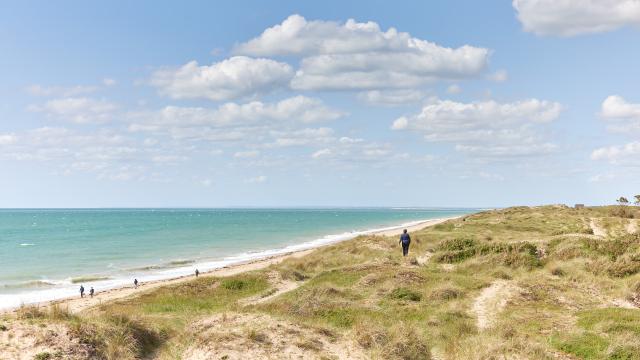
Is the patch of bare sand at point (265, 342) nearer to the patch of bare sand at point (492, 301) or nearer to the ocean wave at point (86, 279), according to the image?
the patch of bare sand at point (492, 301)

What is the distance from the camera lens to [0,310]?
38.9 meters

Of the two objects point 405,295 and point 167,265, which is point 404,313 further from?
point 167,265

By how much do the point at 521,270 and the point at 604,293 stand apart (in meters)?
6.72

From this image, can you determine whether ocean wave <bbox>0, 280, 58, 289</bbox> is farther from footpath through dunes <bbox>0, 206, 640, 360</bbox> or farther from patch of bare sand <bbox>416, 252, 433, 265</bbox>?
patch of bare sand <bbox>416, 252, 433, 265</bbox>

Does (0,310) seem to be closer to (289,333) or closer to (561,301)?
(289,333)

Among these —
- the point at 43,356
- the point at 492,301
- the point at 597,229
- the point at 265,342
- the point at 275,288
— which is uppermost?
the point at 597,229

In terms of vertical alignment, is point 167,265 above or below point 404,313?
below

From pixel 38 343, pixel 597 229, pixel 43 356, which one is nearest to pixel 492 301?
pixel 43 356

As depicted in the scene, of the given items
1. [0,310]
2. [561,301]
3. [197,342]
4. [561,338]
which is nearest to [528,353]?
[561,338]

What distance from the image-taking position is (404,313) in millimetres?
23750

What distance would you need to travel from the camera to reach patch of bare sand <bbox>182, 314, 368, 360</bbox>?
17344 millimetres

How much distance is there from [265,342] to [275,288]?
1582cm

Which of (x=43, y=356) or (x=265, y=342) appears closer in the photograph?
(x=43, y=356)

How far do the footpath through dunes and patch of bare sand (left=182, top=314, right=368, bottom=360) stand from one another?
4cm
